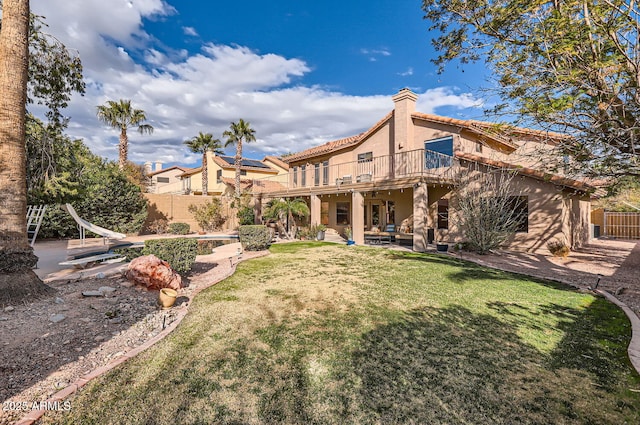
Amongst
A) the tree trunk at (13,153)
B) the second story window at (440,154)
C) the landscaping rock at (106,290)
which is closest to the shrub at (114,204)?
A: the tree trunk at (13,153)

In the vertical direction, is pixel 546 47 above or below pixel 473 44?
below

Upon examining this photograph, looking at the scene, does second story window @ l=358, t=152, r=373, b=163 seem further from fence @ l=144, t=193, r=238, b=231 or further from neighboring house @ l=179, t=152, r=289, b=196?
neighboring house @ l=179, t=152, r=289, b=196

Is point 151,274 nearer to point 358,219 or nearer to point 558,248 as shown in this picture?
point 358,219

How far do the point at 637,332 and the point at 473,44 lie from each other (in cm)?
850

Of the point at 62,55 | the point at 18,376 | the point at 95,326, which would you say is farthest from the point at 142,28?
the point at 18,376

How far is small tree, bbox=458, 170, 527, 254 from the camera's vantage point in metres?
12.6

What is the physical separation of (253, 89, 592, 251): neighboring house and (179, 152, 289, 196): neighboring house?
50.0 feet

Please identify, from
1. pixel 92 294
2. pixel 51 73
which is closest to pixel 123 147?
pixel 51 73

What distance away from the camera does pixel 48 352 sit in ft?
13.4

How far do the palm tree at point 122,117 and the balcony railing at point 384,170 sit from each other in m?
11.1

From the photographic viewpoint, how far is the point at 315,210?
1955 cm

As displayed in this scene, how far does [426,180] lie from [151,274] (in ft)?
39.0

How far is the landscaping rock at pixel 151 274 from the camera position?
7.14 metres

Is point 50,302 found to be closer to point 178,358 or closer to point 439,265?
point 178,358
